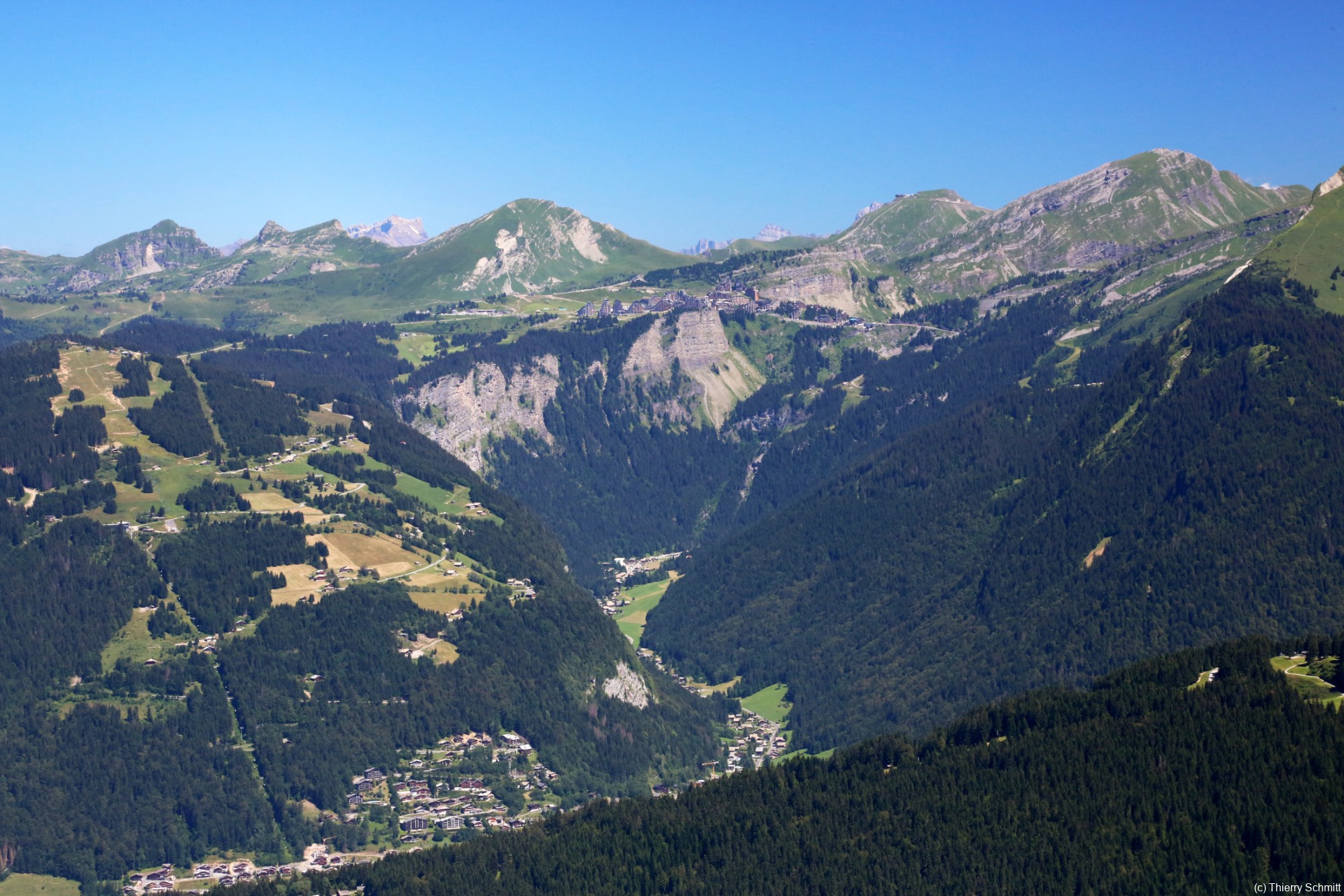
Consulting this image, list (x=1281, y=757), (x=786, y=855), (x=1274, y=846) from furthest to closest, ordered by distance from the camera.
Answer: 1. (x=786, y=855)
2. (x=1281, y=757)
3. (x=1274, y=846)

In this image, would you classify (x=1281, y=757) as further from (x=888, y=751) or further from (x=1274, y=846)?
(x=888, y=751)

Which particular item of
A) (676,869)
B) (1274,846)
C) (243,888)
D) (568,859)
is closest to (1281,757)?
(1274,846)

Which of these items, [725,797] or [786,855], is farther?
[725,797]

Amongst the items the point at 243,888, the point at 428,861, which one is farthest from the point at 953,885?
the point at 243,888

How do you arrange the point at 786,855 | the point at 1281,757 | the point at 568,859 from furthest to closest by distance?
the point at 568,859 < the point at 786,855 < the point at 1281,757

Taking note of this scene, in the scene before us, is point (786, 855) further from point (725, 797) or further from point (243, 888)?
point (243, 888)

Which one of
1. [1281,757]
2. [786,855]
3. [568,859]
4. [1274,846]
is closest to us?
[1274,846]
